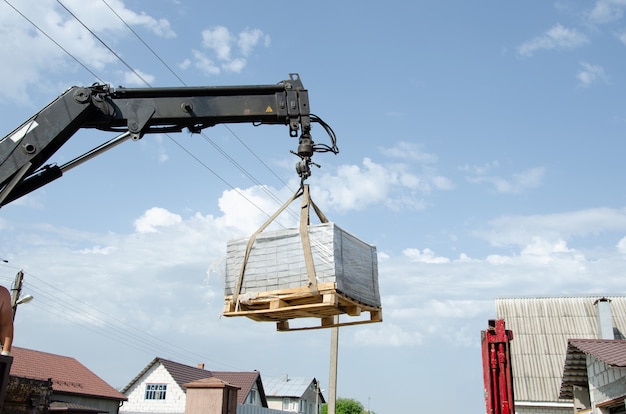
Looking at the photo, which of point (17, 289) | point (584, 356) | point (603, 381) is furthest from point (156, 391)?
point (603, 381)

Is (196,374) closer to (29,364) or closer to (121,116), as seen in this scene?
(29,364)

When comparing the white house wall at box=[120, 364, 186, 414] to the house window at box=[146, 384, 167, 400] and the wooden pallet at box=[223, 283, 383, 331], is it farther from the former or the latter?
the wooden pallet at box=[223, 283, 383, 331]

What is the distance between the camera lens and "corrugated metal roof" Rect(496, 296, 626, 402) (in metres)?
22.9

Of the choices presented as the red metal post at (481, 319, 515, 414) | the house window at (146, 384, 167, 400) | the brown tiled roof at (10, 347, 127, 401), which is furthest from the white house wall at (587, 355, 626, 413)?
the house window at (146, 384, 167, 400)

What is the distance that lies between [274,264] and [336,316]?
127 cm

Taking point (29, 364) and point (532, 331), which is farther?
point (29, 364)

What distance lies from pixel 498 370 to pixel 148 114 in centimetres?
610

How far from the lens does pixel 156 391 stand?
3831 centimetres

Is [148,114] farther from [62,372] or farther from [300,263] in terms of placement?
[62,372]

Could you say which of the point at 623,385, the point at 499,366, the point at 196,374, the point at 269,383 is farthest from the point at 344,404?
the point at 499,366

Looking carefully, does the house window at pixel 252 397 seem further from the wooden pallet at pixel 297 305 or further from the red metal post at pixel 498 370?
the wooden pallet at pixel 297 305

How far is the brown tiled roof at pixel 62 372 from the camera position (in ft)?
95.1

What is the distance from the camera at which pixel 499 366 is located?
861 centimetres

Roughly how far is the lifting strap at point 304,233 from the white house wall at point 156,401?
107 ft
